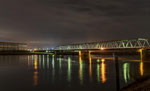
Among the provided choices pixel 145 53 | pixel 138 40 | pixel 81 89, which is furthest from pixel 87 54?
pixel 81 89

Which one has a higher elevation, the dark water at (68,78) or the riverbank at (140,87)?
the riverbank at (140,87)

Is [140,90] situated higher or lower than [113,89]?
higher

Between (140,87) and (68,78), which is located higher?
(140,87)

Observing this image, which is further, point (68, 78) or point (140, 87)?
point (68, 78)

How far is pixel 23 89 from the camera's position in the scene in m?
18.7

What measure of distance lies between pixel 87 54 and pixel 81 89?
3622 inches

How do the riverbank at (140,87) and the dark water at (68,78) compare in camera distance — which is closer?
the riverbank at (140,87)

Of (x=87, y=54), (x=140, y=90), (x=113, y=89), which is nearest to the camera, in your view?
(x=140, y=90)

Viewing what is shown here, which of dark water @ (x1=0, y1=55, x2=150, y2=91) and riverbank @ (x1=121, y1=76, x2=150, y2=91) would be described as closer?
riverbank @ (x1=121, y1=76, x2=150, y2=91)

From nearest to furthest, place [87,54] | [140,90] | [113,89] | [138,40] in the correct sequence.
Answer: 1. [140,90]
2. [113,89]
3. [138,40]
4. [87,54]

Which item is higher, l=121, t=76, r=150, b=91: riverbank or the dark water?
l=121, t=76, r=150, b=91: riverbank

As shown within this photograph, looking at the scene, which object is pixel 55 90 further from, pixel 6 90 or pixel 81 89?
pixel 6 90

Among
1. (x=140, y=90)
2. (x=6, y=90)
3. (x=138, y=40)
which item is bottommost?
(x=6, y=90)

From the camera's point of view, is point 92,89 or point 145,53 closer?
point 92,89
